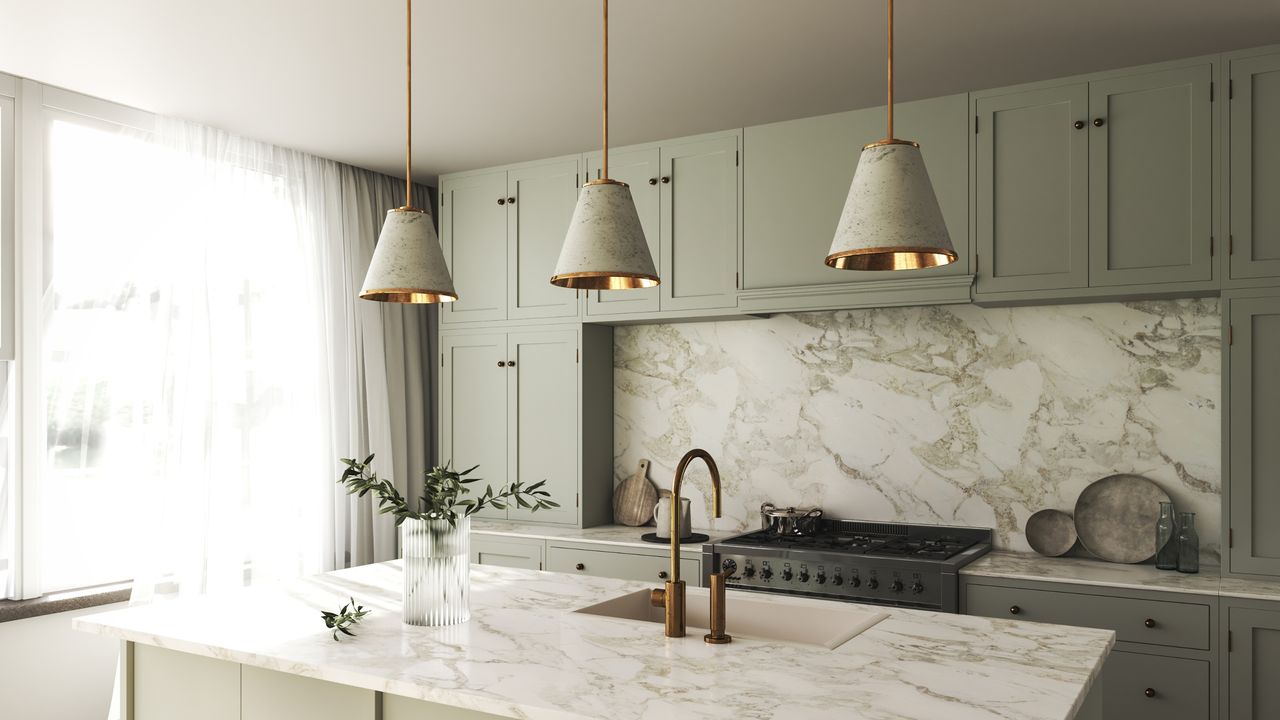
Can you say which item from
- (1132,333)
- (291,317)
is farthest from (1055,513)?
(291,317)

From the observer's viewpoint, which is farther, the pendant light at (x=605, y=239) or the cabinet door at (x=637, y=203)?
the cabinet door at (x=637, y=203)

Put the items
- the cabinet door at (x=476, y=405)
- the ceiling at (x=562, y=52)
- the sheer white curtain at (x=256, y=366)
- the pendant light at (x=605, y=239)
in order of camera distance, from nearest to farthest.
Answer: the pendant light at (x=605, y=239), the ceiling at (x=562, y=52), the sheer white curtain at (x=256, y=366), the cabinet door at (x=476, y=405)

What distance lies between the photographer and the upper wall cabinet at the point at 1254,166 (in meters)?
3.05

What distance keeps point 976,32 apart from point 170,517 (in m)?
3.46

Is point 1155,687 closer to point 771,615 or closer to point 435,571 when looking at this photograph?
point 771,615

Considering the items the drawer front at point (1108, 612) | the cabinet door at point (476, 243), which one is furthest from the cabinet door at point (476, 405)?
the drawer front at point (1108, 612)

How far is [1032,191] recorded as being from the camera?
135 inches

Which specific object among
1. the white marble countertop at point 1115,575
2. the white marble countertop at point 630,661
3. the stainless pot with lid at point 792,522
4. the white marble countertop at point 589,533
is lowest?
the white marble countertop at point 589,533

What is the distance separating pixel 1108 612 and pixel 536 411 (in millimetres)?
2538

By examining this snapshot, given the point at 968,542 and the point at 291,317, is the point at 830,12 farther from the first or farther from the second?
the point at 291,317

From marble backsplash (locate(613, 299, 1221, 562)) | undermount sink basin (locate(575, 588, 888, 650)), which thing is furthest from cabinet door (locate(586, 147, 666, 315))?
undermount sink basin (locate(575, 588, 888, 650))

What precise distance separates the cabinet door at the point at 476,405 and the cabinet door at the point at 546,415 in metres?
0.06

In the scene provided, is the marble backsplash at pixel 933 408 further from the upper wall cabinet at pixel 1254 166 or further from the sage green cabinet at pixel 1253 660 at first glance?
the sage green cabinet at pixel 1253 660

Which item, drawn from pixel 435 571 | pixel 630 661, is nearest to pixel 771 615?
pixel 630 661
